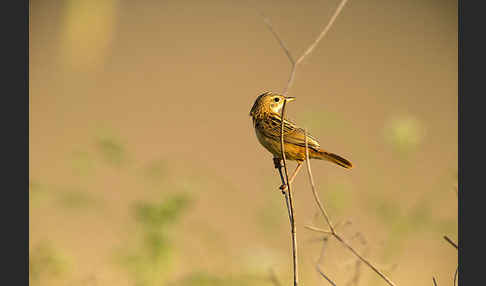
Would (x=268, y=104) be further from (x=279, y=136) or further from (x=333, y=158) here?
(x=333, y=158)

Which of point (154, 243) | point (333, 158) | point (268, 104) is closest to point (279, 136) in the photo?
point (333, 158)

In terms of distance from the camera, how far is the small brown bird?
107 inches

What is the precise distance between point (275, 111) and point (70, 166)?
1697 mm

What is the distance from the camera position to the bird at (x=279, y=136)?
272 centimetres

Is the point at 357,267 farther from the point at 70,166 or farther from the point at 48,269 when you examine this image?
the point at 70,166

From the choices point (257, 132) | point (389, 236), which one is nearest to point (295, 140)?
point (257, 132)

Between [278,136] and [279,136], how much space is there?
0.03m

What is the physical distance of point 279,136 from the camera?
2752mm

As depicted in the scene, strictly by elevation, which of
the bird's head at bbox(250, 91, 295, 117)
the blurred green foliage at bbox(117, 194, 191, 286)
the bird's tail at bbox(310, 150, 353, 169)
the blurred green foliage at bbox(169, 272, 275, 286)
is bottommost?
the blurred green foliage at bbox(169, 272, 275, 286)

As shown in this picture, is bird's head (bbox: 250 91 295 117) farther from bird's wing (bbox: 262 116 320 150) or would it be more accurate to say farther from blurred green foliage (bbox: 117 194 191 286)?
blurred green foliage (bbox: 117 194 191 286)

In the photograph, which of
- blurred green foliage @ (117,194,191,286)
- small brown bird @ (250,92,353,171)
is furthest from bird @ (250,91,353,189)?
blurred green foliage @ (117,194,191,286)

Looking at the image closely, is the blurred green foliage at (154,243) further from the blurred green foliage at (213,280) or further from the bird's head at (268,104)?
the bird's head at (268,104)

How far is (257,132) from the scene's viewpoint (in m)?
2.98

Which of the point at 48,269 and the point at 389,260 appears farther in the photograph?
the point at 389,260
